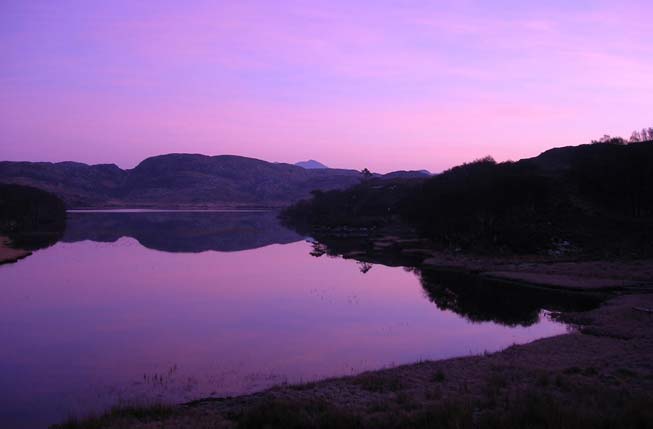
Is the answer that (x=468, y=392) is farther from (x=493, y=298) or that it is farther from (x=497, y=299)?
(x=493, y=298)

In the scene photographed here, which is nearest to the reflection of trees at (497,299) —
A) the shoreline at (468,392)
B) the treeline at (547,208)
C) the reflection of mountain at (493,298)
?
the reflection of mountain at (493,298)

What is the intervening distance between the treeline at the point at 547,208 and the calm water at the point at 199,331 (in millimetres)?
18754

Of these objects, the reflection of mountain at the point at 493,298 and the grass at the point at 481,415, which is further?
the reflection of mountain at the point at 493,298

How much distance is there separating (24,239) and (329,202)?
278ft

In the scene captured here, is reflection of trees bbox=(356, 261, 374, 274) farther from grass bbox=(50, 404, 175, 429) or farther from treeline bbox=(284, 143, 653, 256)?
grass bbox=(50, 404, 175, 429)

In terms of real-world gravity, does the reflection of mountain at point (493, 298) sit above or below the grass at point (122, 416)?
below

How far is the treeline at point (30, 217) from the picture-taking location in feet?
295

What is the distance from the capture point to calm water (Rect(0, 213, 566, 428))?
18953 mm

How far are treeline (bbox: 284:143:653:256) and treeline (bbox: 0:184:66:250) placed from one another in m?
53.9

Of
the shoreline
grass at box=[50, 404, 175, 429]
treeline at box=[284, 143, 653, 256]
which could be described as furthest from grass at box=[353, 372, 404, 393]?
treeline at box=[284, 143, 653, 256]

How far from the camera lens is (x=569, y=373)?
16875 mm

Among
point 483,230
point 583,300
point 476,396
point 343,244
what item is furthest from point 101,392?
point 343,244

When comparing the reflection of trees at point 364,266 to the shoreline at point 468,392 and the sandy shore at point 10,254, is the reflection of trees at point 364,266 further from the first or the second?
the sandy shore at point 10,254

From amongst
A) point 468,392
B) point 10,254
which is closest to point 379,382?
point 468,392
